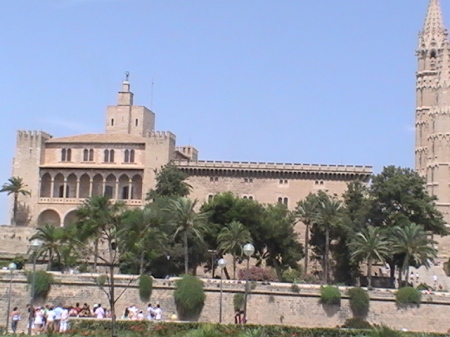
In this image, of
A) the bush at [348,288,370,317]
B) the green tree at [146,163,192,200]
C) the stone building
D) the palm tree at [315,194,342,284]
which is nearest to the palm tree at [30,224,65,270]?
the green tree at [146,163,192,200]

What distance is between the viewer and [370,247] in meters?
51.9

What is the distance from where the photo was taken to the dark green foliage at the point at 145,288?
45625 mm

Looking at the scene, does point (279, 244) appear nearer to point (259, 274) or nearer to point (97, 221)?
point (259, 274)

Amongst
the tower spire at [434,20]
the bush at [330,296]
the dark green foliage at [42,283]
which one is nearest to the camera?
the dark green foliage at [42,283]

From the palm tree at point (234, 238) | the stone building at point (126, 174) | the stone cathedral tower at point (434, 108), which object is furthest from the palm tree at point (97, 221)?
the stone cathedral tower at point (434, 108)

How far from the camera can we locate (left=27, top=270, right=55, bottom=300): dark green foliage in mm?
45344

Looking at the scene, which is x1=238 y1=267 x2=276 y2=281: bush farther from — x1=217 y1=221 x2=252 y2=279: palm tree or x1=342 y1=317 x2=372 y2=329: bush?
x1=342 y1=317 x2=372 y2=329: bush

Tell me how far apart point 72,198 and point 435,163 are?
33.0 m

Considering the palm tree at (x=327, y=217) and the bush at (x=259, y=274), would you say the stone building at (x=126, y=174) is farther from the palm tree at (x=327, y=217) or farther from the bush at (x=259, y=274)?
the bush at (x=259, y=274)

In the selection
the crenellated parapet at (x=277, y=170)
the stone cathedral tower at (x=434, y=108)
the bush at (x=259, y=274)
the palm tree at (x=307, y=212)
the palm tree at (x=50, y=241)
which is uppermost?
the stone cathedral tower at (x=434, y=108)

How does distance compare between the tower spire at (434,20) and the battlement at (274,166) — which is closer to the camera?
the battlement at (274,166)

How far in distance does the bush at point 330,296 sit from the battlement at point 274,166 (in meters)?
28.9

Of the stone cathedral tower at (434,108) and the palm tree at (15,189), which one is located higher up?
Answer: the stone cathedral tower at (434,108)

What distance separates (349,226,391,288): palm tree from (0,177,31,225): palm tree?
30424 millimetres
